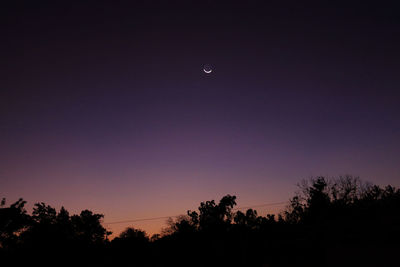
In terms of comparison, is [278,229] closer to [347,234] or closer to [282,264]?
[282,264]

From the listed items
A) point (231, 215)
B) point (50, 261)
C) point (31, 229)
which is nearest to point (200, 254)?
point (50, 261)

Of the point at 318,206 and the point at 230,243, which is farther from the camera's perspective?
the point at 318,206

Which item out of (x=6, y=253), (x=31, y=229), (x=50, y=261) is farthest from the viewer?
(x=31, y=229)

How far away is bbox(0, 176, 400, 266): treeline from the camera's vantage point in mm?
17219

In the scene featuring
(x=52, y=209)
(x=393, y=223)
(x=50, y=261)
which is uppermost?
(x=52, y=209)

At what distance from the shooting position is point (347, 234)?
1803 centimetres

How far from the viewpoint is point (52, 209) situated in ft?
153

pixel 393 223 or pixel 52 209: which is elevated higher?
pixel 52 209

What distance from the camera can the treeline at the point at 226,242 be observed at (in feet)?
56.5

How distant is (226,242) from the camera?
23.6 meters

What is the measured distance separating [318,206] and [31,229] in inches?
2094

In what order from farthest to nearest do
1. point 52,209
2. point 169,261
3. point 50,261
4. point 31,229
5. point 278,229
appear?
point 52,209, point 31,229, point 50,261, point 169,261, point 278,229

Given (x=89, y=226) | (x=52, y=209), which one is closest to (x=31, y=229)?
(x=52, y=209)

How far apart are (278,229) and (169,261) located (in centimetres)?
1071
